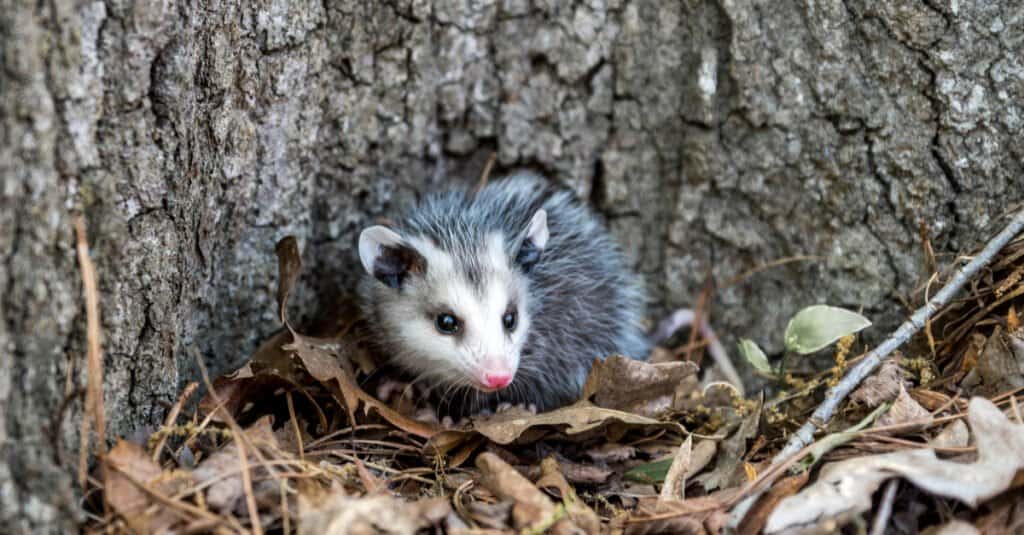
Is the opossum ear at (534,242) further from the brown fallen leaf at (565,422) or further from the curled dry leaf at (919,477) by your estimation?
the curled dry leaf at (919,477)

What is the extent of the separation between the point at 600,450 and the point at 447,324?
515mm

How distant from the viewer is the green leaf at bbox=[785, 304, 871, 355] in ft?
7.78

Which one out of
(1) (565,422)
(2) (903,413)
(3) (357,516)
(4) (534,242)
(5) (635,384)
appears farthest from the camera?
(4) (534,242)

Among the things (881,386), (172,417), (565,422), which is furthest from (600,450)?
(172,417)

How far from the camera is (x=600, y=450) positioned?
241 centimetres

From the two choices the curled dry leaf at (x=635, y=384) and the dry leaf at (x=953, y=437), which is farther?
the curled dry leaf at (x=635, y=384)

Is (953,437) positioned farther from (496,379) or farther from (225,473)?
(225,473)

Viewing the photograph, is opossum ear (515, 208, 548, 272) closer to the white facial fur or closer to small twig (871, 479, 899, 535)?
the white facial fur

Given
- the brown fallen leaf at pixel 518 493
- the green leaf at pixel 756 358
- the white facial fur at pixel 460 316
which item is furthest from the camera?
the green leaf at pixel 756 358

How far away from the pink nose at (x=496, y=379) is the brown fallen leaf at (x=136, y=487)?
76 cm

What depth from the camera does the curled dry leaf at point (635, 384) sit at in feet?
7.93

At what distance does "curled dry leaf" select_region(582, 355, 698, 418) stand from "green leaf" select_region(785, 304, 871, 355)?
27cm

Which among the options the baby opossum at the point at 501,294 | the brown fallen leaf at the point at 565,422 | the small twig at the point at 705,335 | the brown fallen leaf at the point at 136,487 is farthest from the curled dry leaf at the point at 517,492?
the small twig at the point at 705,335

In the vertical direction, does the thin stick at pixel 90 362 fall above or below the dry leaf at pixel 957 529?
above
